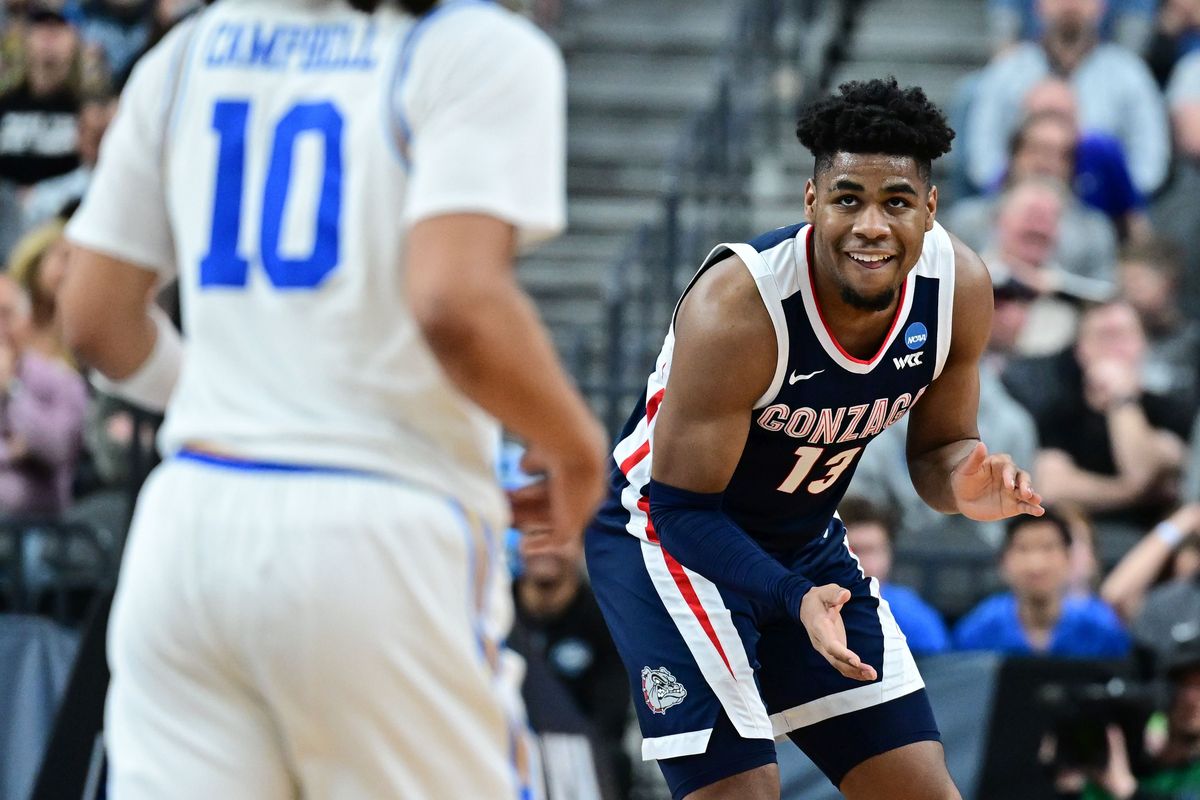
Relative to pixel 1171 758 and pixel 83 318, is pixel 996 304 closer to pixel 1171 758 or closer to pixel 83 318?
pixel 1171 758

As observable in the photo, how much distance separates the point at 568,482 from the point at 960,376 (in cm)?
219

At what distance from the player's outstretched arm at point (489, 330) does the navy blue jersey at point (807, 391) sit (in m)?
1.76

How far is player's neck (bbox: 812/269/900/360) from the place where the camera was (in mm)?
4527

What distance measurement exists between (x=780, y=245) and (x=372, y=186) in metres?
1.98

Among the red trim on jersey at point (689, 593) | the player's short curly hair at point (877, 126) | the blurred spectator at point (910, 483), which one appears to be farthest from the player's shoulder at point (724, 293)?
the blurred spectator at point (910, 483)

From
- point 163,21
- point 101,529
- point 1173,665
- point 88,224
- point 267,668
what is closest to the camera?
point 267,668

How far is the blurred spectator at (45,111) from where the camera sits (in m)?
11.7

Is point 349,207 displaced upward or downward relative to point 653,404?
upward

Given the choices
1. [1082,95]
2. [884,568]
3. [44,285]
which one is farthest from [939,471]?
[1082,95]

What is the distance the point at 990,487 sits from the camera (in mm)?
4605

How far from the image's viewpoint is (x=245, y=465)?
2.82 m

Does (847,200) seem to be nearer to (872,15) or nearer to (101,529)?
(101,529)

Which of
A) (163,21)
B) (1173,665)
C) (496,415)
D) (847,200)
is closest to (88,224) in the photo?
(496,415)

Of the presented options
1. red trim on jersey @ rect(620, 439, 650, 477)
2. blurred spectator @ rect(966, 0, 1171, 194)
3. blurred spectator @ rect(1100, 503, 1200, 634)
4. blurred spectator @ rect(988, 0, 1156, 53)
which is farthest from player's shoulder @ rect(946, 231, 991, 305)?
blurred spectator @ rect(988, 0, 1156, 53)
